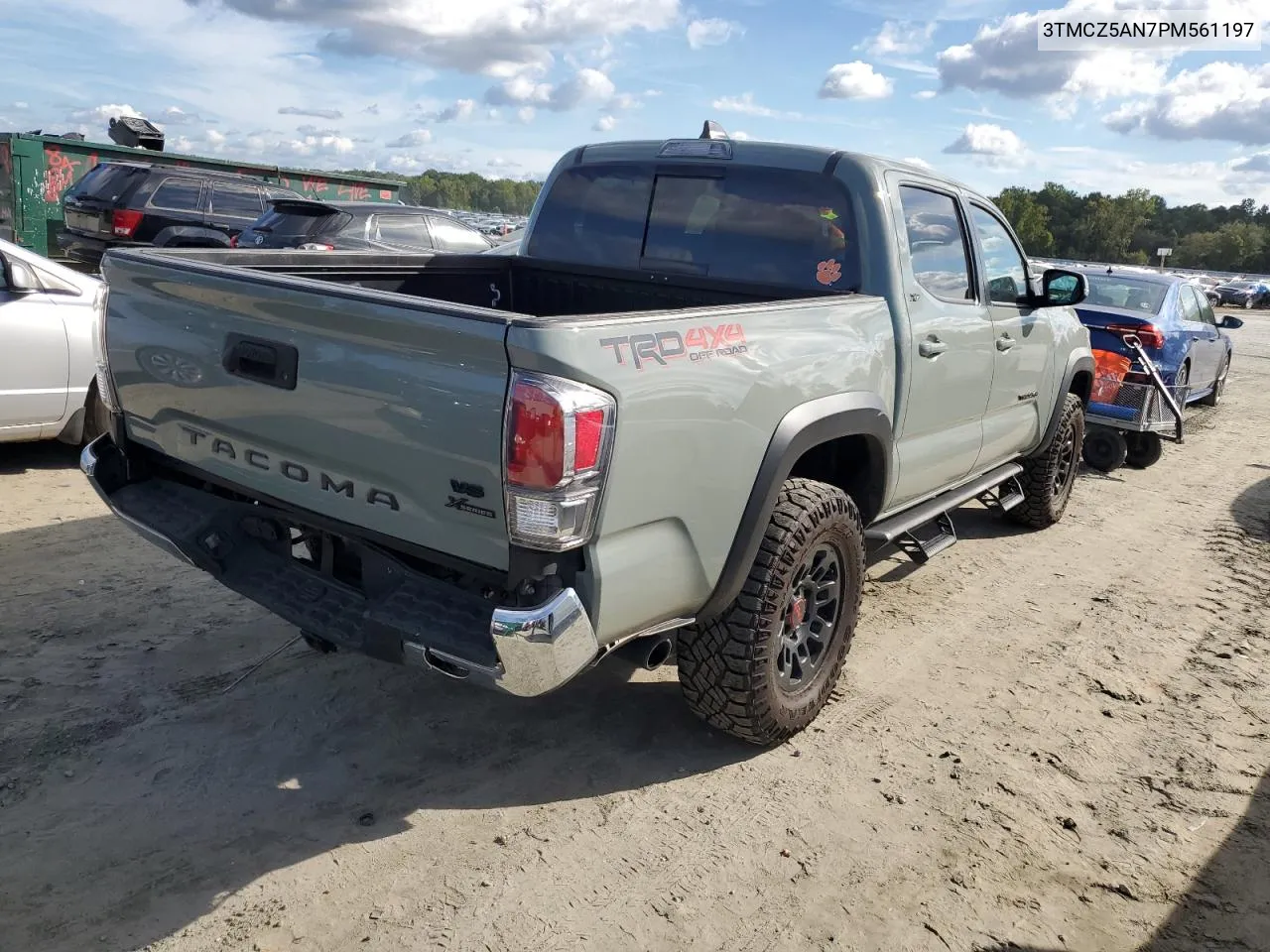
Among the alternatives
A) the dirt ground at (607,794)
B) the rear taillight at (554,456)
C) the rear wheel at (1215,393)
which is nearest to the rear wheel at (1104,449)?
A: the dirt ground at (607,794)

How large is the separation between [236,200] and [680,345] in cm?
1313

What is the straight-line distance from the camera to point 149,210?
13.1 m

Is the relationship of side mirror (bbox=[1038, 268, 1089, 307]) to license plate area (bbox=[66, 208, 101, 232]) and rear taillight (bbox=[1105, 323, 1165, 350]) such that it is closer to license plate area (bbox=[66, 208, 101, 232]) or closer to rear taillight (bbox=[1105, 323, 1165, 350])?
rear taillight (bbox=[1105, 323, 1165, 350])

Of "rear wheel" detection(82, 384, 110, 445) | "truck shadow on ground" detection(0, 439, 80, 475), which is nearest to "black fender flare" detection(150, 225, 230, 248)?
"truck shadow on ground" detection(0, 439, 80, 475)

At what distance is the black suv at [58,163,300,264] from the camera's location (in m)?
13.0

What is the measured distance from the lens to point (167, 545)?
3.31 metres

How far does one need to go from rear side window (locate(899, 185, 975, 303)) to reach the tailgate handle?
255 centimetres

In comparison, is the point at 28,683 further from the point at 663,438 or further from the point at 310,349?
the point at 663,438

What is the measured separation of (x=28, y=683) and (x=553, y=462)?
2.55m

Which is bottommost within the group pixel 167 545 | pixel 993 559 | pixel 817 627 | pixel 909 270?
pixel 993 559

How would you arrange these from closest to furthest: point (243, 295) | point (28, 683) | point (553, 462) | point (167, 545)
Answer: point (553, 462) → point (243, 295) → point (167, 545) → point (28, 683)

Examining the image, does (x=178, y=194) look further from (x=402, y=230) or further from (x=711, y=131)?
(x=711, y=131)

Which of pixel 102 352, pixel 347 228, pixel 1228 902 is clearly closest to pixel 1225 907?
pixel 1228 902

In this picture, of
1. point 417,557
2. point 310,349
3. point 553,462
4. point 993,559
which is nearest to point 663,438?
point 553,462
